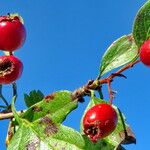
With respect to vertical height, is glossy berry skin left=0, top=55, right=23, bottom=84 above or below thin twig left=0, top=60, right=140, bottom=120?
above

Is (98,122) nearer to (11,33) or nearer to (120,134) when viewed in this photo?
(120,134)

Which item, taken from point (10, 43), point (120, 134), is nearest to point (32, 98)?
point (10, 43)

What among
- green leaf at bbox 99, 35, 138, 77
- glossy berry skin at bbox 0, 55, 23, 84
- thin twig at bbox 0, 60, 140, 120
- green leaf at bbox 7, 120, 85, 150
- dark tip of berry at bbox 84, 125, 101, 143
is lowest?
dark tip of berry at bbox 84, 125, 101, 143

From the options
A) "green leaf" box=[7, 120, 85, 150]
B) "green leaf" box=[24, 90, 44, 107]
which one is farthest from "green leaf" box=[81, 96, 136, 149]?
"green leaf" box=[24, 90, 44, 107]

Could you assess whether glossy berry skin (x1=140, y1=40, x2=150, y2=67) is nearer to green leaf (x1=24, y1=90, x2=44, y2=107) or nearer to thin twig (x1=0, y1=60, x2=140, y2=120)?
thin twig (x1=0, y1=60, x2=140, y2=120)

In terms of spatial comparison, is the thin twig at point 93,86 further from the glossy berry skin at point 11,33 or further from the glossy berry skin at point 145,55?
the glossy berry skin at point 11,33

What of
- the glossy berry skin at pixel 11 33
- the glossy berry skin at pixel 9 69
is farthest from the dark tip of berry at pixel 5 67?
the glossy berry skin at pixel 11 33
